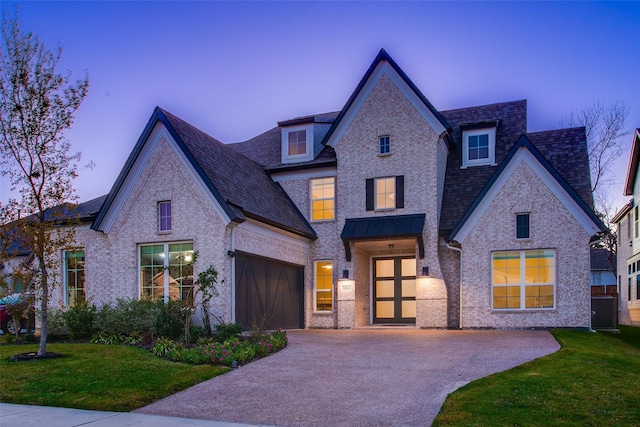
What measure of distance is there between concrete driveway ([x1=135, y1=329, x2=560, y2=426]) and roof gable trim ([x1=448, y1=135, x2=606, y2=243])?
4307mm

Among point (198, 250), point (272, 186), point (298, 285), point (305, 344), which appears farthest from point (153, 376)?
point (272, 186)

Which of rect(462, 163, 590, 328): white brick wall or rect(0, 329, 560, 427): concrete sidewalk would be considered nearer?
rect(0, 329, 560, 427): concrete sidewalk

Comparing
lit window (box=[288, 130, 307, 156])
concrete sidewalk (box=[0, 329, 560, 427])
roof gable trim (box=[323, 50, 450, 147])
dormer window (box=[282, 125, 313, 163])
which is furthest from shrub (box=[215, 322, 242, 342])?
lit window (box=[288, 130, 307, 156])

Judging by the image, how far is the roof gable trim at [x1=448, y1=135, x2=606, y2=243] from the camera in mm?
17875

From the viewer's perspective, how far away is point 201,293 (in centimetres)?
1686

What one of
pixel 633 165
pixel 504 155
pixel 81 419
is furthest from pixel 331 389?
pixel 633 165

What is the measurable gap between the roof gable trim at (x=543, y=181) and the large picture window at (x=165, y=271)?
28.6 ft

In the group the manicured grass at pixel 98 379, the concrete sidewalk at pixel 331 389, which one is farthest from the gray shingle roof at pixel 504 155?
the manicured grass at pixel 98 379

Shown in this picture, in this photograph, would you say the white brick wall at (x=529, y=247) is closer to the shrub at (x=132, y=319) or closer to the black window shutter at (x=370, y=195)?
the black window shutter at (x=370, y=195)

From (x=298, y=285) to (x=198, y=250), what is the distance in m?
Answer: 5.26

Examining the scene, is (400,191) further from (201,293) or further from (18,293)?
(18,293)

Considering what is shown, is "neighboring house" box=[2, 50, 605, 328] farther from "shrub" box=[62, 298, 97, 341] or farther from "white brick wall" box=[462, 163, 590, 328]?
"shrub" box=[62, 298, 97, 341]

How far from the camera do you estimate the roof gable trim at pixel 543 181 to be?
17875mm

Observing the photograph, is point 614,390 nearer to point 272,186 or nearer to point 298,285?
point 298,285
